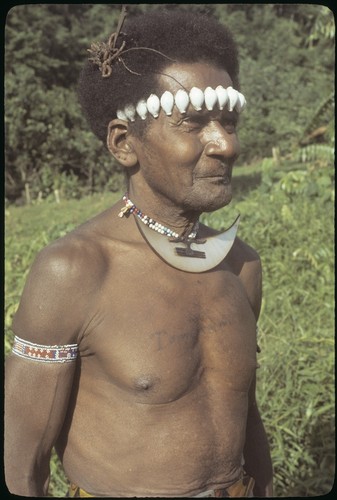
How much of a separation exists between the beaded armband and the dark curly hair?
0.62 m

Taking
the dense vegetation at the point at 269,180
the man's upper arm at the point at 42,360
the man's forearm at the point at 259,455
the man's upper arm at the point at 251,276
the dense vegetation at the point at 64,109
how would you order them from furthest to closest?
the dense vegetation at the point at 64,109
the dense vegetation at the point at 269,180
the man's forearm at the point at 259,455
the man's upper arm at the point at 251,276
the man's upper arm at the point at 42,360

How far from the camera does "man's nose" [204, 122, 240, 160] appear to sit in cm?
173

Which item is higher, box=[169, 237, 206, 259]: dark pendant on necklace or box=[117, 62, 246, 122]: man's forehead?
box=[117, 62, 246, 122]: man's forehead

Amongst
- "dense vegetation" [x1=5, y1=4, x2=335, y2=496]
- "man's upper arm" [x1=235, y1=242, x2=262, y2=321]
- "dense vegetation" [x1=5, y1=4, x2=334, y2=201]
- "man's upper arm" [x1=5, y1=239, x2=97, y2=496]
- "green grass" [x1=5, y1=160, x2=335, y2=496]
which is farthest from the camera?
"dense vegetation" [x1=5, y1=4, x2=334, y2=201]

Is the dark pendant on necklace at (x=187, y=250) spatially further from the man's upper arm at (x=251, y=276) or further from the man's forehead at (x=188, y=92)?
the man's forehead at (x=188, y=92)

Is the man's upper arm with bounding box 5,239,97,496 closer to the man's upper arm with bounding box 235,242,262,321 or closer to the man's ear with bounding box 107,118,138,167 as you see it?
the man's ear with bounding box 107,118,138,167

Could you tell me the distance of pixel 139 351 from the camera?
67.8 inches

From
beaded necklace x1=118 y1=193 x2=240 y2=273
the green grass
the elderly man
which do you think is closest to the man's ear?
the elderly man

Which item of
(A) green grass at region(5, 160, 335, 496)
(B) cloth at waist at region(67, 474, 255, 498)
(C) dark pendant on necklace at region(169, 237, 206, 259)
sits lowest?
(A) green grass at region(5, 160, 335, 496)

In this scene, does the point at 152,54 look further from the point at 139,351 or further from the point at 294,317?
the point at 294,317

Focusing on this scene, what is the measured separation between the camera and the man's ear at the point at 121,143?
6.11 feet

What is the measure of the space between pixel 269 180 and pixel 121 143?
27.1 ft

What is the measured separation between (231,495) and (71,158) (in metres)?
14.4

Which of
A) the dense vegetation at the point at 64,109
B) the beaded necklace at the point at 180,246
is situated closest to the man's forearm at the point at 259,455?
the beaded necklace at the point at 180,246
